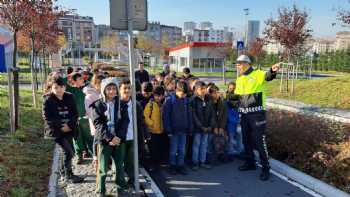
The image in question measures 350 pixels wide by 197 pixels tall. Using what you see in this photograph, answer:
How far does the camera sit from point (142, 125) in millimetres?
5094

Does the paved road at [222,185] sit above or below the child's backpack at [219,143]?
below

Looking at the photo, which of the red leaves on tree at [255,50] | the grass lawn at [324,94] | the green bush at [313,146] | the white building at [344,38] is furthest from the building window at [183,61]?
the green bush at [313,146]

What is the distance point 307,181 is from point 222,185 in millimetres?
1347

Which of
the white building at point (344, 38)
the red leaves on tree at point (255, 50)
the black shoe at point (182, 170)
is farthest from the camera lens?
the white building at point (344, 38)

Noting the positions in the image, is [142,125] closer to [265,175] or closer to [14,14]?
[265,175]

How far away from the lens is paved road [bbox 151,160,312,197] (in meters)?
5.00

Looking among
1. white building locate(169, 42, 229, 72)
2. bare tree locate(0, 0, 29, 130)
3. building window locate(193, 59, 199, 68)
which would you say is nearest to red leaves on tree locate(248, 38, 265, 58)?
white building locate(169, 42, 229, 72)

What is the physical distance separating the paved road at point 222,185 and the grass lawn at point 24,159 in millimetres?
1951

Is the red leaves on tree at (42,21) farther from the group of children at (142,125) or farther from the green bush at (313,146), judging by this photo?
the green bush at (313,146)

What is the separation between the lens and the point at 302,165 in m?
5.74

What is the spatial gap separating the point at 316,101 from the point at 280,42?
4289mm

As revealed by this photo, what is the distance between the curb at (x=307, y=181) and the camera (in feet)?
15.6

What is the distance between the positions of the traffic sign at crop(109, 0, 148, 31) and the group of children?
32.8 inches

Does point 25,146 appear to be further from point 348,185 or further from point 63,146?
point 348,185
